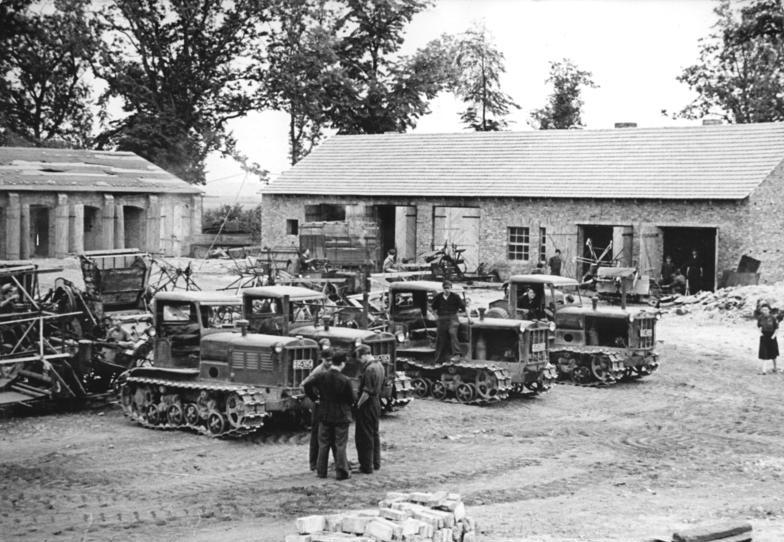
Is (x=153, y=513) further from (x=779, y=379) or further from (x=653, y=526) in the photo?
(x=779, y=379)

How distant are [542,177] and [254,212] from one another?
72.0 feet

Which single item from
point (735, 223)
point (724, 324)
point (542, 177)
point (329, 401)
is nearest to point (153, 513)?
point (329, 401)

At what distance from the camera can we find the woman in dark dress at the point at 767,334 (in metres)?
21.6

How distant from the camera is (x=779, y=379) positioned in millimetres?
21281

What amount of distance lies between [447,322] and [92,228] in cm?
2479

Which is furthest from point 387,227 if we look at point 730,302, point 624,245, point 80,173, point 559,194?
point 730,302

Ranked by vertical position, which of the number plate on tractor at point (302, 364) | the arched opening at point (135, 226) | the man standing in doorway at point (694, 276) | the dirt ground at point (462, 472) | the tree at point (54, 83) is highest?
the tree at point (54, 83)

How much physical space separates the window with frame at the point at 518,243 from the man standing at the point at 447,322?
17.9 m

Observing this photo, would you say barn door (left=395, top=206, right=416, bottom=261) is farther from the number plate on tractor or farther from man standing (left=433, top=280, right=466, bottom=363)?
the number plate on tractor

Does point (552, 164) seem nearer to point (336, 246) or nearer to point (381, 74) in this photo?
point (336, 246)

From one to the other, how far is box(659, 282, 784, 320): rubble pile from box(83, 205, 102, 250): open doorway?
2037cm

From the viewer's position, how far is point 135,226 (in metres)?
41.6

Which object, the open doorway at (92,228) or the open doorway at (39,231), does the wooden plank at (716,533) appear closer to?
the open doorway at (39,231)

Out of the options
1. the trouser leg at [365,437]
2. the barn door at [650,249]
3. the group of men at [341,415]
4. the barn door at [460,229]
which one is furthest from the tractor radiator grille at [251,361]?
the barn door at [460,229]
